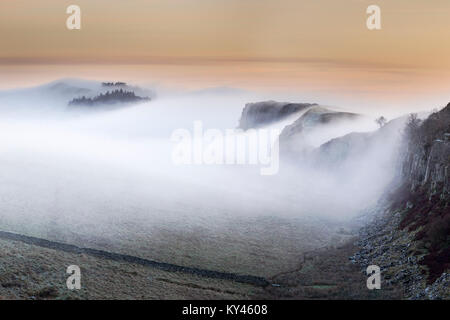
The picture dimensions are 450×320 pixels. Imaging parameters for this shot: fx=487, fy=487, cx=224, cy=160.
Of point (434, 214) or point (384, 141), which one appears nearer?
point (434, 214)

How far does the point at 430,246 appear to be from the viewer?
44188 mm

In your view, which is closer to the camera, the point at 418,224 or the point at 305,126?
the point at 418,224

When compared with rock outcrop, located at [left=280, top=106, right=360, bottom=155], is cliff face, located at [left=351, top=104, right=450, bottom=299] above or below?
below

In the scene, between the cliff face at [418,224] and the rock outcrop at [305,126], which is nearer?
the cliff face at [418,224]

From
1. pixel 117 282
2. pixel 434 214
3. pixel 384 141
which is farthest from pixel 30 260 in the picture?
pixel 384 141

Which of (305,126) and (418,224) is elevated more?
(305,126)

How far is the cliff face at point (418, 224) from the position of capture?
39.8 metres

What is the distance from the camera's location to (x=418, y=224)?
168ft

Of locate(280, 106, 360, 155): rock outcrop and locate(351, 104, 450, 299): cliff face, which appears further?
locate(280, 106, 360, 155): rock outcrop

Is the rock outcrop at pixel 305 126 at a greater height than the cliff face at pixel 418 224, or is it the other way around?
the rock outcrop at pixel 305 126

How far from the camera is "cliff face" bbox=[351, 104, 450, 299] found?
131ft

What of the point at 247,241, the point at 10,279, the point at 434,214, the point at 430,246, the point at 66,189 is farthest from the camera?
the point at 66,189
